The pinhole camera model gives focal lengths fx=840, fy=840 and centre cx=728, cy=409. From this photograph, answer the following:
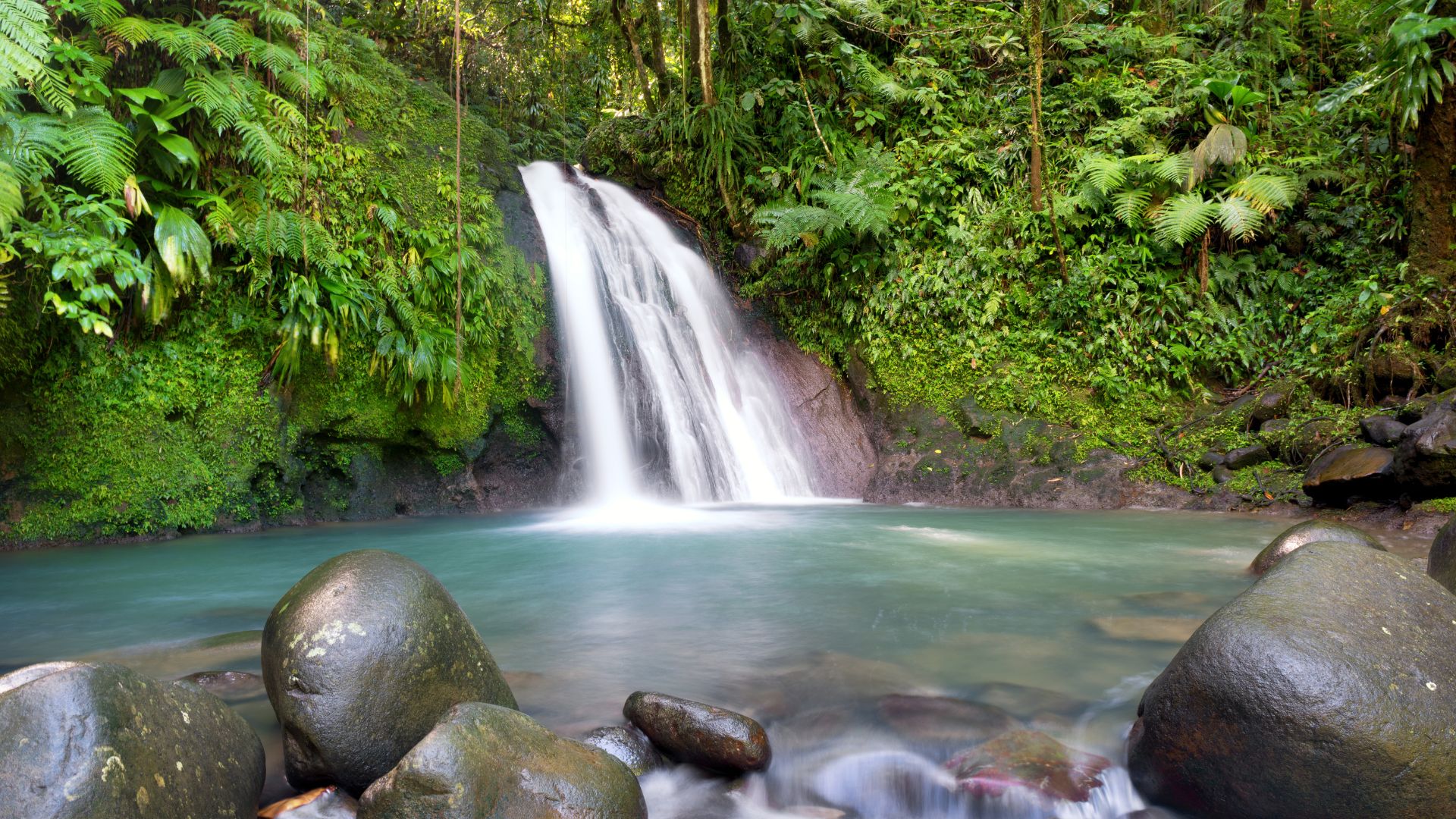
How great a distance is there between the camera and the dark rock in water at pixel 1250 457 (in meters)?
8.03

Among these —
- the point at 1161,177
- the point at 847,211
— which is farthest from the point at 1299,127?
the point at 847,211

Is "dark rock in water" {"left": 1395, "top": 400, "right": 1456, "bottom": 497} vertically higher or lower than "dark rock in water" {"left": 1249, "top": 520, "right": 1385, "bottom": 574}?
higher

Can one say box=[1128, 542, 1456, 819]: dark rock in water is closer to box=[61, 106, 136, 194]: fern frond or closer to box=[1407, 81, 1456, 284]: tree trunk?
box=[61, 106, 136, 194]: fern frond

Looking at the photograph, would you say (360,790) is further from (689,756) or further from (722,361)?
(722,361)

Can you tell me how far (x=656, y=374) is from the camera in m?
9.77

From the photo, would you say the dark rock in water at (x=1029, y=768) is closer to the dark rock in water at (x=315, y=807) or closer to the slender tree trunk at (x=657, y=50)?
the dark rock in water at (x=315, y=807)

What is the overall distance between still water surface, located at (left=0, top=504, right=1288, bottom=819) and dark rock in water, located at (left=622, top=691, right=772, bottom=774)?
0.08 metres

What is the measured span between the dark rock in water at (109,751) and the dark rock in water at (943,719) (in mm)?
2239

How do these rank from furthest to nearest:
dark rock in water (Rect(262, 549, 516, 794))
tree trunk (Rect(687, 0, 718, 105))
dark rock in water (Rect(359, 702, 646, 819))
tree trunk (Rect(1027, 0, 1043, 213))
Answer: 1. tree trunk (Rect(687, 0, 718, 105))
2. tree trunk (Rect(1027, 0, 1043, 213))
3. dark rock in water (Rect(262, 549, 516, 794))
4. dark rock in water (Rect(359, 702, 646, 819))

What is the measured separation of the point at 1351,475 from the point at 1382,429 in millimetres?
537

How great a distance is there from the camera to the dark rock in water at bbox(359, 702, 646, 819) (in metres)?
2.32

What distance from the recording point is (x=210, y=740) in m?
2.50

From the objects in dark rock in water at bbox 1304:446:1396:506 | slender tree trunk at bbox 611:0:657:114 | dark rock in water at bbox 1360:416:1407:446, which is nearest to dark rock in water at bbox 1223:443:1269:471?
dark rock in water at bbox 1304:446:1396:506

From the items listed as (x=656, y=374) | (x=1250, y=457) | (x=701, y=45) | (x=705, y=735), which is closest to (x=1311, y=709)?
(x=705, y=735)
